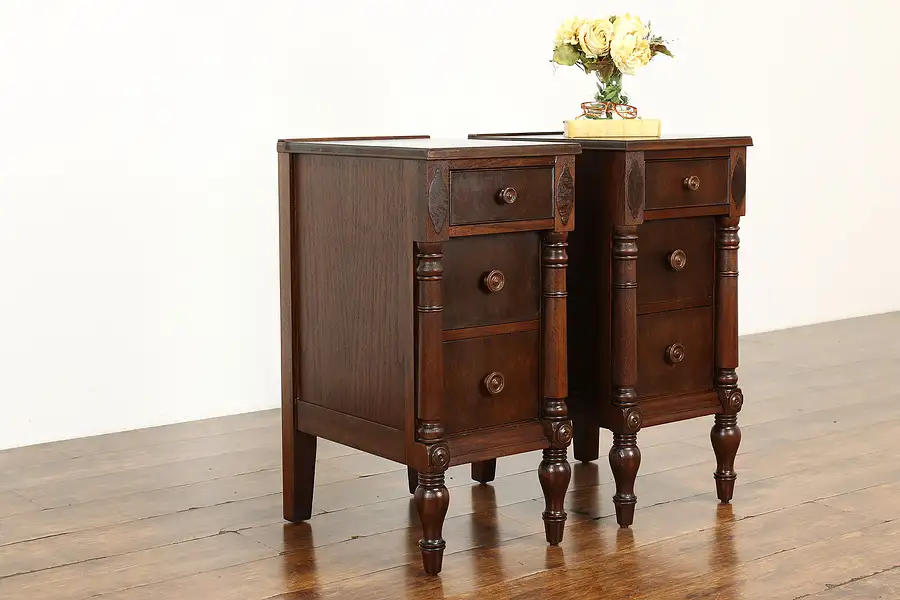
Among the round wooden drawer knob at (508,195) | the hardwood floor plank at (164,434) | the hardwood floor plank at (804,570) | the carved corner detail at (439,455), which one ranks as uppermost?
the round wooden drawer knob at (508,195)

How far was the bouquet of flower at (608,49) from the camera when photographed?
2.48 metres

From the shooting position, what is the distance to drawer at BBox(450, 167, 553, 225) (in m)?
2.13

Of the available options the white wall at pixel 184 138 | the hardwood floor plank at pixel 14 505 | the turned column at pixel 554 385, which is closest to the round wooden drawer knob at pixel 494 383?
the turned column at pixel 554 385

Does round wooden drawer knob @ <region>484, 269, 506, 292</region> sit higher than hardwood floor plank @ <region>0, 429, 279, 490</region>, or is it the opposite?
round wooden drawer knob @ <region>484, 269, 506, 292</region>

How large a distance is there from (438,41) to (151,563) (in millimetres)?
2038

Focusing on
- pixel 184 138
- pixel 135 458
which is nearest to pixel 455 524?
pixel 135 458

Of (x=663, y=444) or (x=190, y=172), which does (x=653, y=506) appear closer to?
(x=663, y=444)

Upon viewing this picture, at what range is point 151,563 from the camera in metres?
2.25

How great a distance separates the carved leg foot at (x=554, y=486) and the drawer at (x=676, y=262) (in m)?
0.37

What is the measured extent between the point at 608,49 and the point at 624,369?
0.65m

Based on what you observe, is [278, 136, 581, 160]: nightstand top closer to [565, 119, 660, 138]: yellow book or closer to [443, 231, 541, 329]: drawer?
[443, 231, 541, 329]: drawer

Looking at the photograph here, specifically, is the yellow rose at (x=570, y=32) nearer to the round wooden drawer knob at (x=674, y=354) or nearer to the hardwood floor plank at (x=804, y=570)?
the round wooden drawer knob at (x=674, y=354)

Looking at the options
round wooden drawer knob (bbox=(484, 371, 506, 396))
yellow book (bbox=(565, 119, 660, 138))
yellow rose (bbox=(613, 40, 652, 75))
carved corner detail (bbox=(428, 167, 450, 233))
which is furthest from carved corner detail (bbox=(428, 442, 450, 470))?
yellow rose (bbox=(613, 40, 652, 75))

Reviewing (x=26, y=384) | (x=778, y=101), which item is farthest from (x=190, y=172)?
(x=778, y=101)
